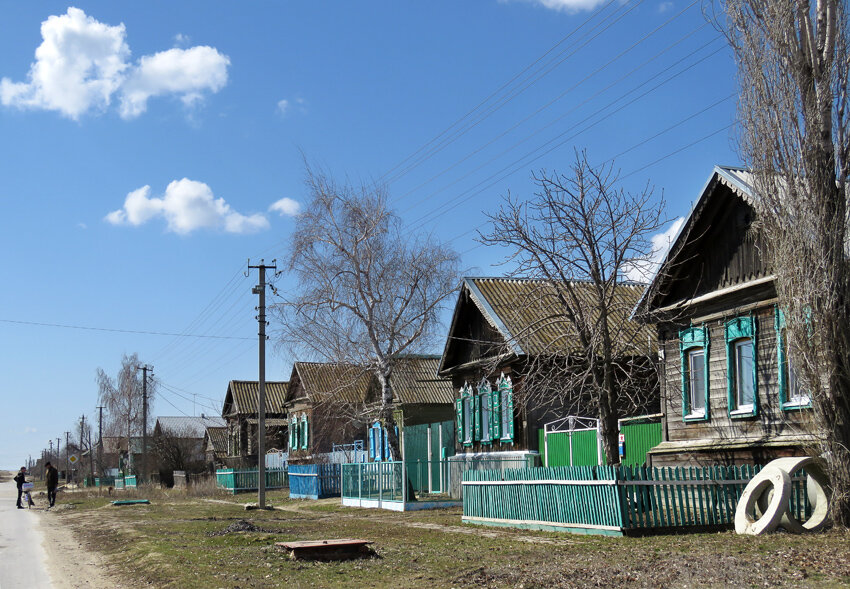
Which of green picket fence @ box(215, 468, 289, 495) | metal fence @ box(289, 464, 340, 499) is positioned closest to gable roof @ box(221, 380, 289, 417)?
green picket fence @ box(215, 468, 289, 495)

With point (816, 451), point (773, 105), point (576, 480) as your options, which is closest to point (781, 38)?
point (773, 105)

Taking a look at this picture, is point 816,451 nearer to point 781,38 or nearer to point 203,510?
point 781,38

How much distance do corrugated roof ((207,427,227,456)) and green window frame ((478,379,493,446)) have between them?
49.5 meters

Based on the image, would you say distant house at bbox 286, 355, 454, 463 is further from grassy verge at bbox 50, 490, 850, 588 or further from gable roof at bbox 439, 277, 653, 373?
grassy verge at bbox 50, 490, 850, 588

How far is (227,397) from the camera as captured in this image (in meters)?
62.2

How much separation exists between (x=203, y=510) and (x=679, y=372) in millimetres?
15832

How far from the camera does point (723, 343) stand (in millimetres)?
18266

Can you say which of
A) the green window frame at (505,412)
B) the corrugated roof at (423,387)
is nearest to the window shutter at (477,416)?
the green window frame at (505,412)

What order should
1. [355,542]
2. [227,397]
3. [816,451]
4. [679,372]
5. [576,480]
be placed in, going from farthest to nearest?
1. [227,397]
2. [679,372]
3. [576,480]
4. [816,451]
5. [355,542]

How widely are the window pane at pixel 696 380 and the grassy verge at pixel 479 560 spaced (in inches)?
217

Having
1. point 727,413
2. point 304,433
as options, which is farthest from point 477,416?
point 304,433

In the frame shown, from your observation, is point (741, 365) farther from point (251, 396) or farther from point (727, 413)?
point (251, 396)

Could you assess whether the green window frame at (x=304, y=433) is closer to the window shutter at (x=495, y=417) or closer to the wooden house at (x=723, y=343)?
the window shutter at (x=495, y=417)

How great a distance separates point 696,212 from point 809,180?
4.39 m
